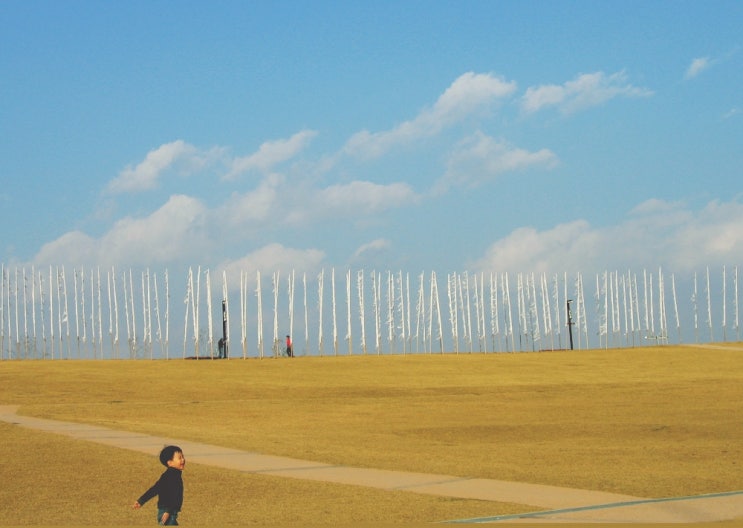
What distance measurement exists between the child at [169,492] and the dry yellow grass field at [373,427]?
79.7 inches

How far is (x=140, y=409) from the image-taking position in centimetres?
3756

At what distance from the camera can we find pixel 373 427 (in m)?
30.6

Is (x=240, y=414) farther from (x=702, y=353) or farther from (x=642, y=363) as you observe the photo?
(x=702, y=353)

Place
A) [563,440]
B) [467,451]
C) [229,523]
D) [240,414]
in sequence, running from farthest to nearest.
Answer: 1. [240,414]
2. [563,440]
3. [467,451]
4. [229,523]

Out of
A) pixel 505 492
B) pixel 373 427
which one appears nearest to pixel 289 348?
pixel 373 427

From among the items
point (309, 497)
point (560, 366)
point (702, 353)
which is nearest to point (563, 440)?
point (309, 497)

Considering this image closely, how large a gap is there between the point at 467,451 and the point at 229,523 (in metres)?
10.6

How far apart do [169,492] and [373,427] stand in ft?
64.2

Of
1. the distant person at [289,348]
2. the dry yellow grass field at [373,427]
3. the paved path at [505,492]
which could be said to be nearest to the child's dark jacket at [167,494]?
the dry yellow grass field at [373,427]

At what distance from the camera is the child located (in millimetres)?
11281

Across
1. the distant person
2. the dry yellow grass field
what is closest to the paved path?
the dry yellow grass field

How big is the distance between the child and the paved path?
3.54 m

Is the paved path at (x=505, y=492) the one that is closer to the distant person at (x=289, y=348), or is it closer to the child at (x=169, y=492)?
the child at (x=169, y=492)

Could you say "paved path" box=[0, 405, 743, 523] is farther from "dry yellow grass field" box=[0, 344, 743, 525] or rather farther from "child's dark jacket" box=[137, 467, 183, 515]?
"child's dark jacket" box=[137, 467, 183, 515]
